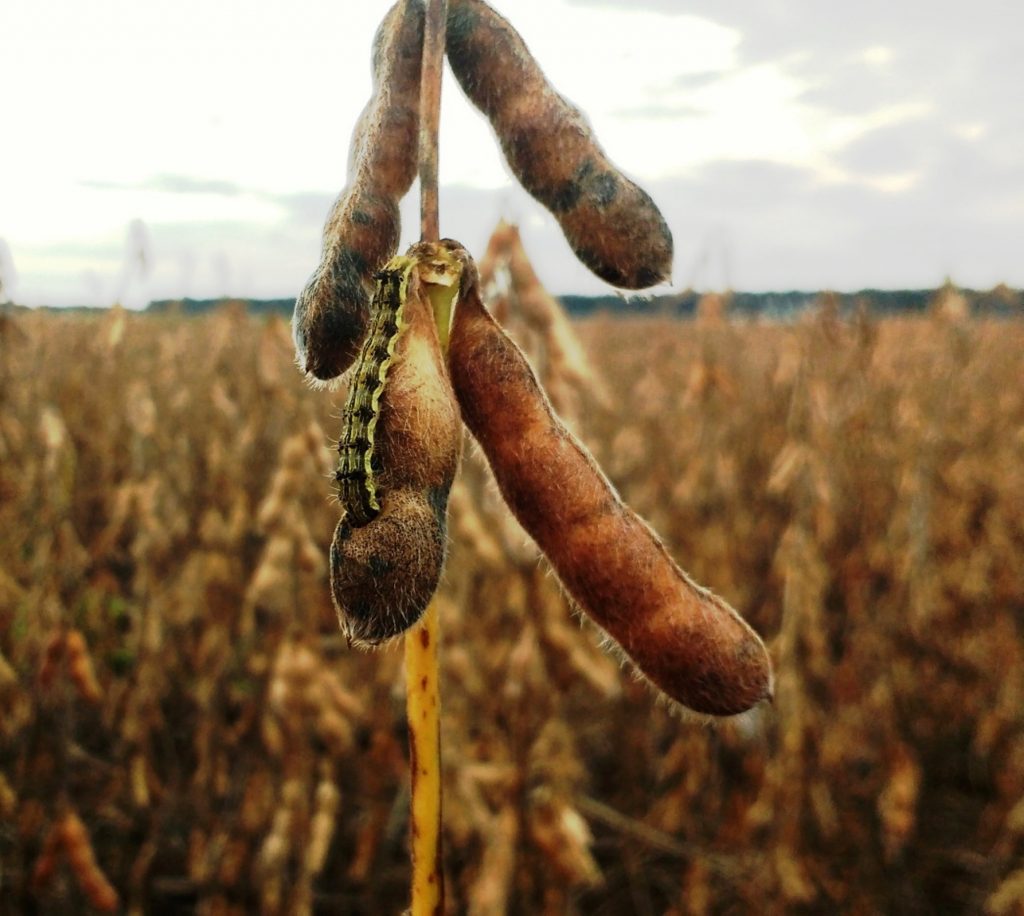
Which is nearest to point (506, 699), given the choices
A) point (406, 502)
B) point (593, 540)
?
point (593, 540)

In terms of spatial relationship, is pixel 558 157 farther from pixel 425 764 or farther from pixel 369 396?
pixel 425 764

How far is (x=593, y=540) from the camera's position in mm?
678

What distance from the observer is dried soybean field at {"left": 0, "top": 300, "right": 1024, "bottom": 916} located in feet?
8.45

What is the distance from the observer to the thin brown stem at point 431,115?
543 millimetres

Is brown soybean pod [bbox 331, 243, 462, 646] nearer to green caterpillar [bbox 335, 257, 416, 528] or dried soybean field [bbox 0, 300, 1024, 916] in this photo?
green caterpillar [bbox 335, 257, 416, 528]

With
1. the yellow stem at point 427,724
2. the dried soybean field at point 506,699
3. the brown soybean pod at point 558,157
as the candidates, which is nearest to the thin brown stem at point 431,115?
the yellow stem at point 427,724

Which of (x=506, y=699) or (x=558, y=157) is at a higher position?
(x=558, y=157)

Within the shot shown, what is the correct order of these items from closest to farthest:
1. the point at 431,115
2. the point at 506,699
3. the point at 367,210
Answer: the point at 431,115
the point at 367,210
the point at 506,699

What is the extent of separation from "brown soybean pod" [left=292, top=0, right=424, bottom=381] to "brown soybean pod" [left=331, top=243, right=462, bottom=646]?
0.21 feet

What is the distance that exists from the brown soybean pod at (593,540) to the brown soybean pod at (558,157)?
0.12 meters

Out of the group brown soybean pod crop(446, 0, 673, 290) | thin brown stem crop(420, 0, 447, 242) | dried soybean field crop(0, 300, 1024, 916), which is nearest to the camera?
thin brown stem crop(420, 0, 447, 242)

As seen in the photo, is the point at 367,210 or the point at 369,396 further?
the point at 367,210

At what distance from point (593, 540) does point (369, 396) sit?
20cm

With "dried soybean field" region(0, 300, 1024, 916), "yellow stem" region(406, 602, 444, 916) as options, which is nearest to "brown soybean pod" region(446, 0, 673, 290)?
"yellow stem" region(406, 602, 444, 916)
